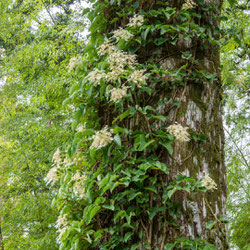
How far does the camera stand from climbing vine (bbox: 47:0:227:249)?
1138 mm

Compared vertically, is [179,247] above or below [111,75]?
below

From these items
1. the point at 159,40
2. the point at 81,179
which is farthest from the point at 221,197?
the point at 159,40

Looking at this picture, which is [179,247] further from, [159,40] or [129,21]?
[129,21]

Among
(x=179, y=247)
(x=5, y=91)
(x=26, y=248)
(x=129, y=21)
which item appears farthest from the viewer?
(x=5, y=91)

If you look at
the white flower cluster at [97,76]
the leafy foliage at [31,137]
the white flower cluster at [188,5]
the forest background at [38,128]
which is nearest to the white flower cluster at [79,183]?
the white flower cluster at [97,76]

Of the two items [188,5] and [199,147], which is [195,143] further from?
[188,5]

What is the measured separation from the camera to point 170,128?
118cm

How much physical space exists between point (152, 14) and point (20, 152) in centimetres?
239

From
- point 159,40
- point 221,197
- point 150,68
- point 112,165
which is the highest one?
point 159,40

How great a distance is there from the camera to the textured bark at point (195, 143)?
1.12m

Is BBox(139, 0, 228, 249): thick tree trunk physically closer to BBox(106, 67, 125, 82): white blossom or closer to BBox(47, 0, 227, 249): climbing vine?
BBox(47, 0, 227, 249): climbing vine

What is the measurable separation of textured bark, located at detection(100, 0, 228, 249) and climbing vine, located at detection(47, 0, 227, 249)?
0.04ft

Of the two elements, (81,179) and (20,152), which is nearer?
(81,179)

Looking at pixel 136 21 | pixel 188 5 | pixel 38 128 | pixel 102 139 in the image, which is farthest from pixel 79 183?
pixel 38 128
